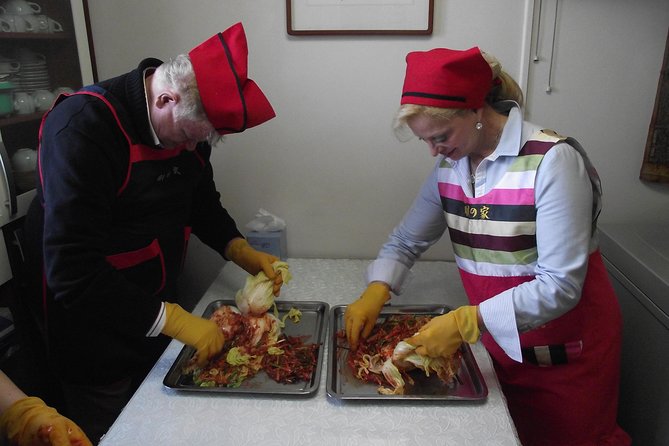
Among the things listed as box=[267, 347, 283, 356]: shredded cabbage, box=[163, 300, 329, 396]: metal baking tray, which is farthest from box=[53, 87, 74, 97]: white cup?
box=[267, 347, 283, 356]: shredded cabbage

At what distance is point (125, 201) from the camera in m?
1.41

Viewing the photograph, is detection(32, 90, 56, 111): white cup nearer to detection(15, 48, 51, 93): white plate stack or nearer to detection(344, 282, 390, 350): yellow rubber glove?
detection(15, 48, 51, 93): white plate stack

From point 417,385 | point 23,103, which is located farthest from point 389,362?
point 23,103

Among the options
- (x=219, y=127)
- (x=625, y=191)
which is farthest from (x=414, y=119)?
(x=625, y=191)

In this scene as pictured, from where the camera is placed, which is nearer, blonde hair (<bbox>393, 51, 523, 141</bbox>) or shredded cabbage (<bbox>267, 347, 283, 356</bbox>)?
blonde hair (<bbox>393, 51, 523, 141</bbox>)

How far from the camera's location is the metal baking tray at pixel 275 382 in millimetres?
1294

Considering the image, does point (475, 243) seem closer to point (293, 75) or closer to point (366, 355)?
point (366, 355)

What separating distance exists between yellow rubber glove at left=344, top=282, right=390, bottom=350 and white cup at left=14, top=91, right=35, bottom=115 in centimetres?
135

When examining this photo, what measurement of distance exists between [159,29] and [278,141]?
628mm

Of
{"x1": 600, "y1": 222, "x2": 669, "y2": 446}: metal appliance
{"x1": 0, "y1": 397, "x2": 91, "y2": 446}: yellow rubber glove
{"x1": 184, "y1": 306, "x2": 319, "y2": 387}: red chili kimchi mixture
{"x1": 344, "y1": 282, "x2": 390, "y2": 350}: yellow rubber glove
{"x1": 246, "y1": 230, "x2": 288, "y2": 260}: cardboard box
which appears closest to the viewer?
{"x1": 0, "y1": 397, "x2": 91, "y2": 446}: yellow rubber glove

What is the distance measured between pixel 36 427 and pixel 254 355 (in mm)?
535

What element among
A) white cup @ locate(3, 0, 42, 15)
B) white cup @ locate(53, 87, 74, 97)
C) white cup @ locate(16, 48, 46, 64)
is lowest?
white cup @ locate(53, 87, 74, 97)

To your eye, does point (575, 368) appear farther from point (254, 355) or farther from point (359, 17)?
point (359, 17)

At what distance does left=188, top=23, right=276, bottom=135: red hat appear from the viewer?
1283mm
